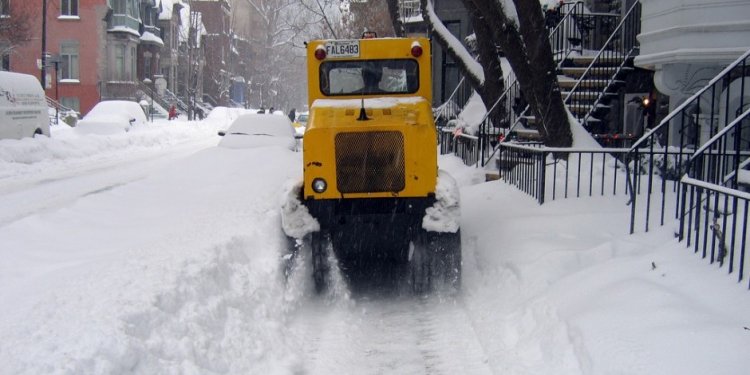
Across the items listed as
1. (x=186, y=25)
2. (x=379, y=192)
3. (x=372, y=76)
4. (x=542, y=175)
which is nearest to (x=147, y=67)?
(x=186, y=25)

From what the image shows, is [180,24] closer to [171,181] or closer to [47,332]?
[171,181]

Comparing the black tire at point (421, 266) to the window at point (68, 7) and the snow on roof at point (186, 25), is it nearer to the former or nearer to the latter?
the window at point (68, 7)

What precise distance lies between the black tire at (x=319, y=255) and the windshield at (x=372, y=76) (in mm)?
1993

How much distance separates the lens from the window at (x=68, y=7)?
1903 inches

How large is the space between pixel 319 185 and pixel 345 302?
1316 mm

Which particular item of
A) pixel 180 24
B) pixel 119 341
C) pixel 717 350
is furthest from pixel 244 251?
pixel 180 24

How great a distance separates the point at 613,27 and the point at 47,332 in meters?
15.1

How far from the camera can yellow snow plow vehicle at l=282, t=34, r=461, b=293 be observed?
25.7ft

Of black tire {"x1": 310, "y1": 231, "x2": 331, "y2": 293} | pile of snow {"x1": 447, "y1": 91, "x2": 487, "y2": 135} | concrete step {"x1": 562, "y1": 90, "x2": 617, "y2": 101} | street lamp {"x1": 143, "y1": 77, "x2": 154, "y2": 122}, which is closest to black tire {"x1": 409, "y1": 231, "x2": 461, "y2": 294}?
black tire {"x1": 310, "y1": 231, "x2": 331, "y2": 293}

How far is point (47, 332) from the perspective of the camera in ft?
15.5

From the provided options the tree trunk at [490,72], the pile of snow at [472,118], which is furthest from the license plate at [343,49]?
the pile of snow at [472,118]

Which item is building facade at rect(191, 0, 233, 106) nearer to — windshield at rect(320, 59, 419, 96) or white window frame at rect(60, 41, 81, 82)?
white window frame at rect(60, 41, 81, 82)

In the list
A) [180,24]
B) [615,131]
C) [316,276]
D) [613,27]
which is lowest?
[316,276]

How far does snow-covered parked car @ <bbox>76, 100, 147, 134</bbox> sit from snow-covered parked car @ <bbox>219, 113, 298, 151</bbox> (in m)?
12.4
